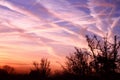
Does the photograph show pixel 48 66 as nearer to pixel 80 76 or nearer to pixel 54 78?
pixel 54 78

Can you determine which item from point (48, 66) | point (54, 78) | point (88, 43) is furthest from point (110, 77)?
point (54, 78)

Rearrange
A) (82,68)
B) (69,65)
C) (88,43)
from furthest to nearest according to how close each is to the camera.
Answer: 1. (69,65)
2. (82,68)
3. (88,43)

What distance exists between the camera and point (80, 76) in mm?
34781

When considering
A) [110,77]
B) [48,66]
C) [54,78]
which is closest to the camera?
[110,77]

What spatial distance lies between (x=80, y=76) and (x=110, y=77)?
9094 mm

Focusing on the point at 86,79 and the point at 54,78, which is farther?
the point at 54,78

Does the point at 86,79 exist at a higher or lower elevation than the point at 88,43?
lower

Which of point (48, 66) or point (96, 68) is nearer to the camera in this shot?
point (96, 68)

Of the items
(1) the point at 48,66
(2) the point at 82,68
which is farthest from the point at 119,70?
(1) the point at 48,66

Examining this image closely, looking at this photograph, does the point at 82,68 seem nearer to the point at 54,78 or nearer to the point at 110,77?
the point at 110,77

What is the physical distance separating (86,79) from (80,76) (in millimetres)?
1131

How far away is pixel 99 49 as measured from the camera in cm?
2703

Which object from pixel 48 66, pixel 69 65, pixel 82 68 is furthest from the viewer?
pixel 48 66

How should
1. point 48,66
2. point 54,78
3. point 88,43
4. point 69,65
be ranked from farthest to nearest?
point 54,78 < point 48,66 < point 69,65 < point 88,43
